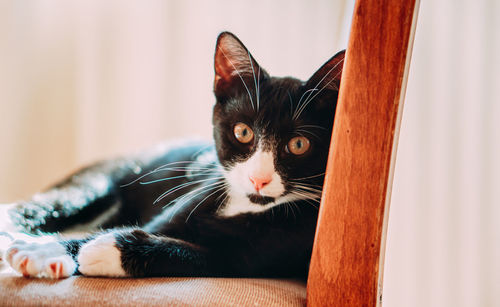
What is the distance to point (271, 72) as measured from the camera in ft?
4.96

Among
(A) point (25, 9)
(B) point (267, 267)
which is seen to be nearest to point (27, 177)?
(A) point (25, 9)

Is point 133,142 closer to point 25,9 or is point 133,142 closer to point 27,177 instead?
point 27,177

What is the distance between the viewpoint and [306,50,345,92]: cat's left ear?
0.70 metres

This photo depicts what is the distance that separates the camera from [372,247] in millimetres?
512

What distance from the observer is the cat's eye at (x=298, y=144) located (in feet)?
2.41

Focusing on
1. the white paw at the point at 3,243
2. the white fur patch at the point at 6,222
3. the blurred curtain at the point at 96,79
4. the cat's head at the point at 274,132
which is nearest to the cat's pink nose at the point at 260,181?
the cat's head at the point at 274,132

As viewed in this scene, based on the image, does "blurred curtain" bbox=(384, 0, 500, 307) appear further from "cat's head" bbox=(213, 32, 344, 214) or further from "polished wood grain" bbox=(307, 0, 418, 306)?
"polished wood grain" bbox=(307, 0, 418, 306)

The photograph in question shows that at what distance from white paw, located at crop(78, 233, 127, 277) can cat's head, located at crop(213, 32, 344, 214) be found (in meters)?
0.27

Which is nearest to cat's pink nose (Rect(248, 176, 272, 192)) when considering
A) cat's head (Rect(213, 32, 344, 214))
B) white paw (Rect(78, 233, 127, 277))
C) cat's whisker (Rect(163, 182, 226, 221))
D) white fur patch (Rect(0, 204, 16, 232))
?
cat's head (Rect(213, 32, 344, 214))

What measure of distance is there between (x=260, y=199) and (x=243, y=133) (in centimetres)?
14

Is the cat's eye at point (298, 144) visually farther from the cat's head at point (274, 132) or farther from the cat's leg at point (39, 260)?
the cat's leg at point (39, 260)

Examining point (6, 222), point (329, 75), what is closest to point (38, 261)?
point (6, 222)

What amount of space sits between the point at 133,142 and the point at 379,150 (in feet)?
5.22

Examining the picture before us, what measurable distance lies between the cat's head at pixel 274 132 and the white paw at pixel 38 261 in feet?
1.11
